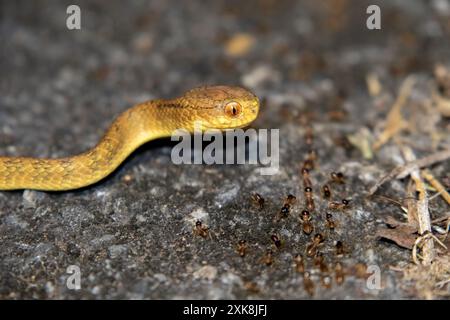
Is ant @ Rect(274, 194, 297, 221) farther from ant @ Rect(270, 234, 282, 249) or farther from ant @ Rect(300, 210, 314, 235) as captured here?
ant @ Rect(270, 234, 282, 249)

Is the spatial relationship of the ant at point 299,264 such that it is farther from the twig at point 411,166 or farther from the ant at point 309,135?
the ant at point 309,135

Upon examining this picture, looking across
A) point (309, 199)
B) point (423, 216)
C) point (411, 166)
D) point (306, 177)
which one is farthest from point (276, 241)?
point (411, 166)

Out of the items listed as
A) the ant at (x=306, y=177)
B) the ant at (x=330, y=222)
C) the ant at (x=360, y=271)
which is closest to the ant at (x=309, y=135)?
the ant at (x=306, y=177)

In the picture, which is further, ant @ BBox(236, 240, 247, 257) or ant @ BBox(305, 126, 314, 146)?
ant @ BBox(305, 126, 314, 146)

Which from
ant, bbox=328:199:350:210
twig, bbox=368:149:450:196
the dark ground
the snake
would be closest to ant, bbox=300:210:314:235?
the dark ground

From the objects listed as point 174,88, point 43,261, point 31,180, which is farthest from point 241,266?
point 174,88

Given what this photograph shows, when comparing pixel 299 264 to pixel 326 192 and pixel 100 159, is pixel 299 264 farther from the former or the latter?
pixel 100 159
